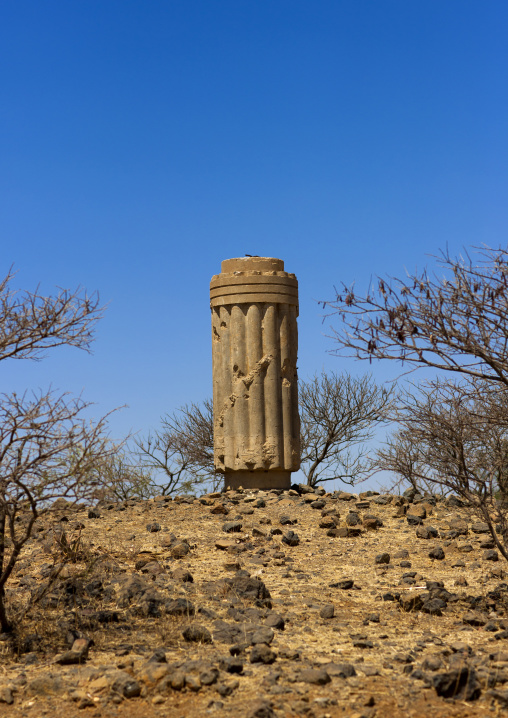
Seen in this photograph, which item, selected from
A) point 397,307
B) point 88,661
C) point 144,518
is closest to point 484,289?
point 397,307

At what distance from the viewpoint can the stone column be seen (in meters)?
13.9

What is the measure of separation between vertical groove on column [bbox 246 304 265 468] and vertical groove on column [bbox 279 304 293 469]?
15.0 inches

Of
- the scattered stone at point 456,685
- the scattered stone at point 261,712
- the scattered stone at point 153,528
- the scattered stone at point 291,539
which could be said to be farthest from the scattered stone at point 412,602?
the scattered stone at point 153,528

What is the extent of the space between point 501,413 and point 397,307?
6.06 feet

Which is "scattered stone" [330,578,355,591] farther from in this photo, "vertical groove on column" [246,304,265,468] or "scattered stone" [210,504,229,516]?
"vertical groove on column" [246,304,265,468]

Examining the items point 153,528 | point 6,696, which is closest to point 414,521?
point 153,528

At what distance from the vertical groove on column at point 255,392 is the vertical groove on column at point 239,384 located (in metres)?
0.08

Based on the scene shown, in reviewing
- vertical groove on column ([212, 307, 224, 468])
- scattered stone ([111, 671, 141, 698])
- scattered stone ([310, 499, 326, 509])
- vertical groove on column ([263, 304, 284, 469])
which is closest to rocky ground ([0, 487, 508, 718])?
scattered stone ([111, 671, 141, 698])

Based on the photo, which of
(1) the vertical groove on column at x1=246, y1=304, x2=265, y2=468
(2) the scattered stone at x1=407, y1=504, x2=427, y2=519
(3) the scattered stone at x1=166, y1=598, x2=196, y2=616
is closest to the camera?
(3) the scattered stone at x1=166, y1=598, x2=196, y2=616

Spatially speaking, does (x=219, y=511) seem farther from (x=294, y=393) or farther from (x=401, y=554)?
(x=294, y=393)

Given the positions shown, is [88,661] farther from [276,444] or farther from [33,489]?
[276,444]

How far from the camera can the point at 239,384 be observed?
1385 centimetres

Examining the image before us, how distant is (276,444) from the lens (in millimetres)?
13875

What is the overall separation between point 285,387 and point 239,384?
0.80 m
